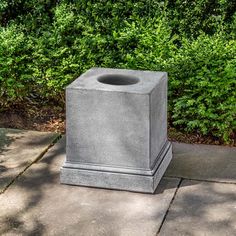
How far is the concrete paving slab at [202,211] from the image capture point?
477cm

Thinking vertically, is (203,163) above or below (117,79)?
below

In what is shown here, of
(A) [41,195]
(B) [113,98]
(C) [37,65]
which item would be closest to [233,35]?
(C) [37,65]

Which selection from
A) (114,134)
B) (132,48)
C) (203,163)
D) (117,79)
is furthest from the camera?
(132,48)

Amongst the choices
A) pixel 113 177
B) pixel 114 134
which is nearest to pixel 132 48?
pixel 114 134

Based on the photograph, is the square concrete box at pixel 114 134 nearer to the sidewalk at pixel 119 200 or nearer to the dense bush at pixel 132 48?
the sidewalk at pixel 119 200

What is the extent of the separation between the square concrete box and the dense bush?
3.31 ft

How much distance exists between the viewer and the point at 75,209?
5.10 meters

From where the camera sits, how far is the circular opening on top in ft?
18.7

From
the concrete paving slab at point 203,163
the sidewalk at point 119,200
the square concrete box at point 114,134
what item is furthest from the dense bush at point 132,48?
the square concrete box at point 114,134

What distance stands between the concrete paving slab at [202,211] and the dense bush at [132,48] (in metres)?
1.02

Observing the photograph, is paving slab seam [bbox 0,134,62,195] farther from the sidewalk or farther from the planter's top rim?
the planter's top rim

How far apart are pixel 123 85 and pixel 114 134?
1.58ft

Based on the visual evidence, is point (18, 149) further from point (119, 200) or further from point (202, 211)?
point (202, 211)

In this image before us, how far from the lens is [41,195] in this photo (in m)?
5.34
